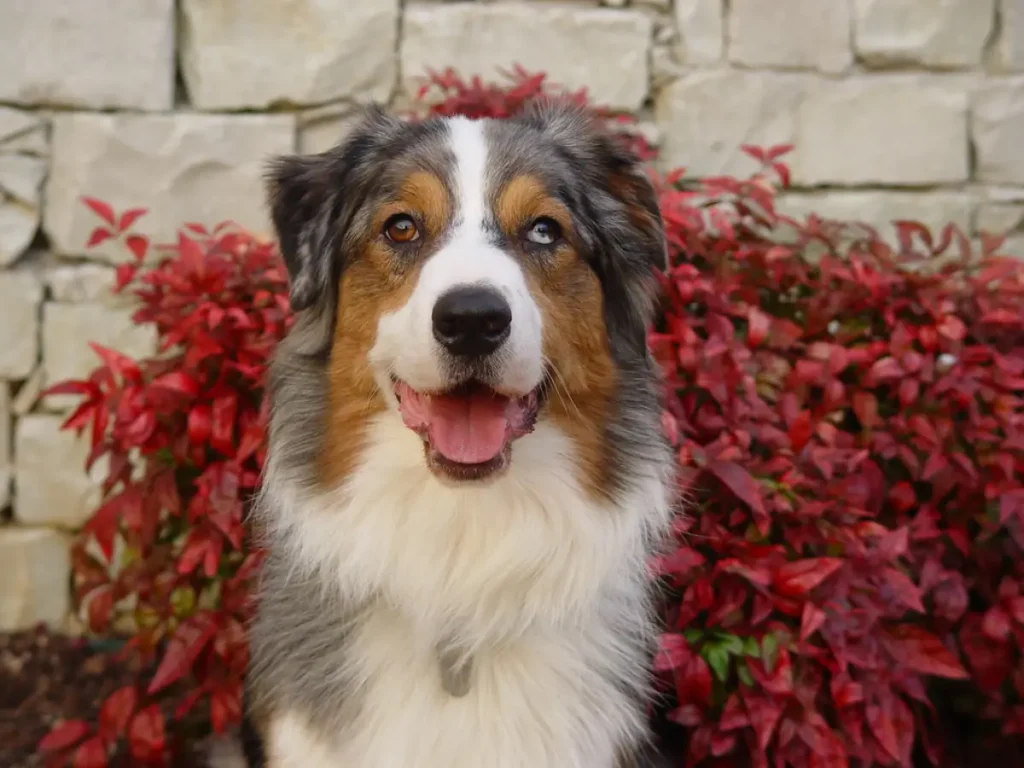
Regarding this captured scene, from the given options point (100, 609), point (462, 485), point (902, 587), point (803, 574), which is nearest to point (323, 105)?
point (100, 609)

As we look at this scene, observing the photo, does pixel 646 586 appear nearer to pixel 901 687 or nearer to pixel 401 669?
pixel 401 669

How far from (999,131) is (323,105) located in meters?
2.83

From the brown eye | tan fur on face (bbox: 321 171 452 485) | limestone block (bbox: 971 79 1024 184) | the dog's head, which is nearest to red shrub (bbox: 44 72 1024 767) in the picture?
the dog's head

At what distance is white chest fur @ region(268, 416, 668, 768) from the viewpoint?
6.39ft

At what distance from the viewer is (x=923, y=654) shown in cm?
235

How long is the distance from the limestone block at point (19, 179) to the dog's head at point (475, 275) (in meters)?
1.68

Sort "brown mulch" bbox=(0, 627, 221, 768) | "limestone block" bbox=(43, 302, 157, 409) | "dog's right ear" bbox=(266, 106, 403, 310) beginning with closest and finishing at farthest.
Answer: "dog's right ear" bbox=(266, 106, 403, 310) < "brown mulch" bbox=(0, 627, 221, 768) < "limestone block" bbox=(43, 302, 157, 409)

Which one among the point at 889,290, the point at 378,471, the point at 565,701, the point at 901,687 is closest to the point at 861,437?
the point at 889,290

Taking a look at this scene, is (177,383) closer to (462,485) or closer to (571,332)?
(462,485)

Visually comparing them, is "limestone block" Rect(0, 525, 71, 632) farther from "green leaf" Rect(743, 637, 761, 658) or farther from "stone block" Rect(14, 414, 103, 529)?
"green leaf" Rect(743, 637, 761, 658)

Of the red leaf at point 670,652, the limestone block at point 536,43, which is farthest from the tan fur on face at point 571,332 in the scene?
the limestone block at point 536,43

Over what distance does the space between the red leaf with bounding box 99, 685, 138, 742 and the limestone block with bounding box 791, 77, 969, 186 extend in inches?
123

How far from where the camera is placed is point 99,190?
331 centimetres

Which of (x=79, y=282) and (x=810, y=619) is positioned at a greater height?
(x=79, y=282)
